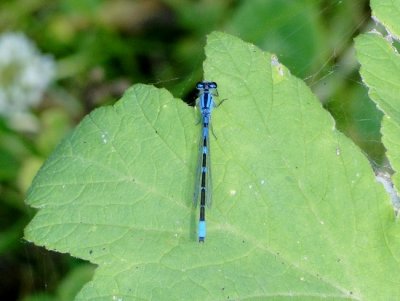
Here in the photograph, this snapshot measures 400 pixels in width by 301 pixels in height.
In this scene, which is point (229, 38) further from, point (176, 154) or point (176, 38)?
point (176, 38)

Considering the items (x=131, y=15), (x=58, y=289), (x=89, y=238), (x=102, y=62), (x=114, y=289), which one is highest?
(x=131, y=15)

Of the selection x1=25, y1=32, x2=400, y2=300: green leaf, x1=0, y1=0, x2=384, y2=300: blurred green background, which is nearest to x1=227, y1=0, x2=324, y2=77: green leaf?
x1=0, y1=0, x2=384, y2=300: blurred green background

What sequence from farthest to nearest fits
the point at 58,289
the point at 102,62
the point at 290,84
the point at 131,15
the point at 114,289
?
the point at 131,15 → the point at 102,62 → the point at 58,289 → the point at 290,84 → the point at 114,289

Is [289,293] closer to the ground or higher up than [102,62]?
closer to the ground

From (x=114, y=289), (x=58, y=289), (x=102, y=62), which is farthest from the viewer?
(x=102, y=62)

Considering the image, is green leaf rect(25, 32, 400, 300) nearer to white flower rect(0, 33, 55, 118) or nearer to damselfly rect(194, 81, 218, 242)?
damselfly rect(194, 81, 218, 242)

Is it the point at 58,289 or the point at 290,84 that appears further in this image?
the point at 58,289

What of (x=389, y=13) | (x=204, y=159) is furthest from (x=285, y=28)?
(x=204, y=159)

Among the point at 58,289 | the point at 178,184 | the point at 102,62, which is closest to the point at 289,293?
the point at 178,184
